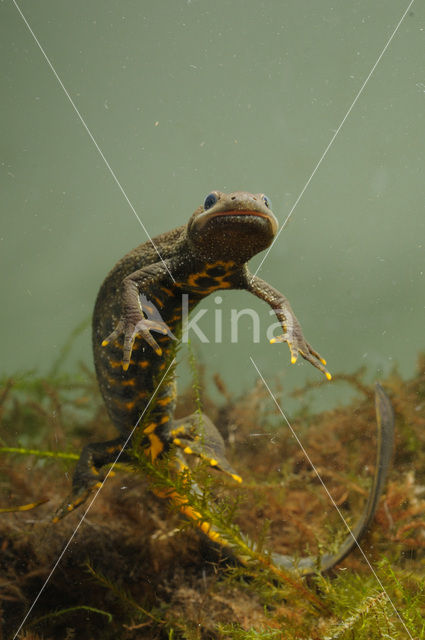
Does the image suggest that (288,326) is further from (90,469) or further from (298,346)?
(90,469)

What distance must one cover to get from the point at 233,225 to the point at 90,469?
228 centimetres

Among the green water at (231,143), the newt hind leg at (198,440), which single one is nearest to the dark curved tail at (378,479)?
the newt hind leg at (198,440)

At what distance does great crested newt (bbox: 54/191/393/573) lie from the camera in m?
2.29

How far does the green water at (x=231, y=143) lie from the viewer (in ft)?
13.9

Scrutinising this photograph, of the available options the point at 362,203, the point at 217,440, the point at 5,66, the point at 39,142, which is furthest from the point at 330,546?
the point at 5,66

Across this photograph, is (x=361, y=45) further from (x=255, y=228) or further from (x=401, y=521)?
(x=401, y=521)

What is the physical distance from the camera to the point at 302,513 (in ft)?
12.3

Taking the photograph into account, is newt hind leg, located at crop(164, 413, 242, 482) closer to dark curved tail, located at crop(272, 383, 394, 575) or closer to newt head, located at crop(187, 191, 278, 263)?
dark curved tail, located at crop(272, 383, 394, 575)

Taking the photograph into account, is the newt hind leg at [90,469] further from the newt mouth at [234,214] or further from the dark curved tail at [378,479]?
the newt mouth at [234,214]

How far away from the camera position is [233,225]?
2211 millimetres

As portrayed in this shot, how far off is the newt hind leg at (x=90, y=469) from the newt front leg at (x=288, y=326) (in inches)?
65.8

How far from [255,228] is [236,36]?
3.76 m

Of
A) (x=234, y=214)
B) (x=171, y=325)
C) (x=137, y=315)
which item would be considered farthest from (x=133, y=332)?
(x=234, y=214)

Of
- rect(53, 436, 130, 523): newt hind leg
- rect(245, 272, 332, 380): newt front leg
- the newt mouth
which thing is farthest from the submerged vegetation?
the newt mouth
